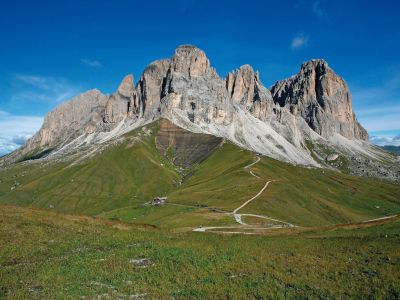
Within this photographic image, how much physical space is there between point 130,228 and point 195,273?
26.9 meters

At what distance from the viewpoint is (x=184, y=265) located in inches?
1280

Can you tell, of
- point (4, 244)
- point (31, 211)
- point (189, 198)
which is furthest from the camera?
point (189, 198)

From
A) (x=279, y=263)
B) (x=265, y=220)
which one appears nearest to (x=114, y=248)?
(x=279, y=263)

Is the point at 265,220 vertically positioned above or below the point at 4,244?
below

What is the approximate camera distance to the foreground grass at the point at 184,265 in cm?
2570

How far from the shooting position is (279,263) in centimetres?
3294

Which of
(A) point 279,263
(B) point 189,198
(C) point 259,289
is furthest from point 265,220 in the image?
(C) point 259,289

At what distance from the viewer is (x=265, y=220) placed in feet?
377

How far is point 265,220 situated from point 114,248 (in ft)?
267

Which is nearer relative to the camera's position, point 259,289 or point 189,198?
point 259,289

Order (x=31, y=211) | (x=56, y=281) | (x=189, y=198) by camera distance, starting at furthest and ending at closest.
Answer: (x=189, y=198) < (x=31, y=211) < (x=56, y=281)

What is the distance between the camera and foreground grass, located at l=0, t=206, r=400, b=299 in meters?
25.7

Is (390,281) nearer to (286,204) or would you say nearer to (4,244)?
(4,244)

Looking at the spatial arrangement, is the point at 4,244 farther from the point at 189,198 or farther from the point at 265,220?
the point at 189,198
